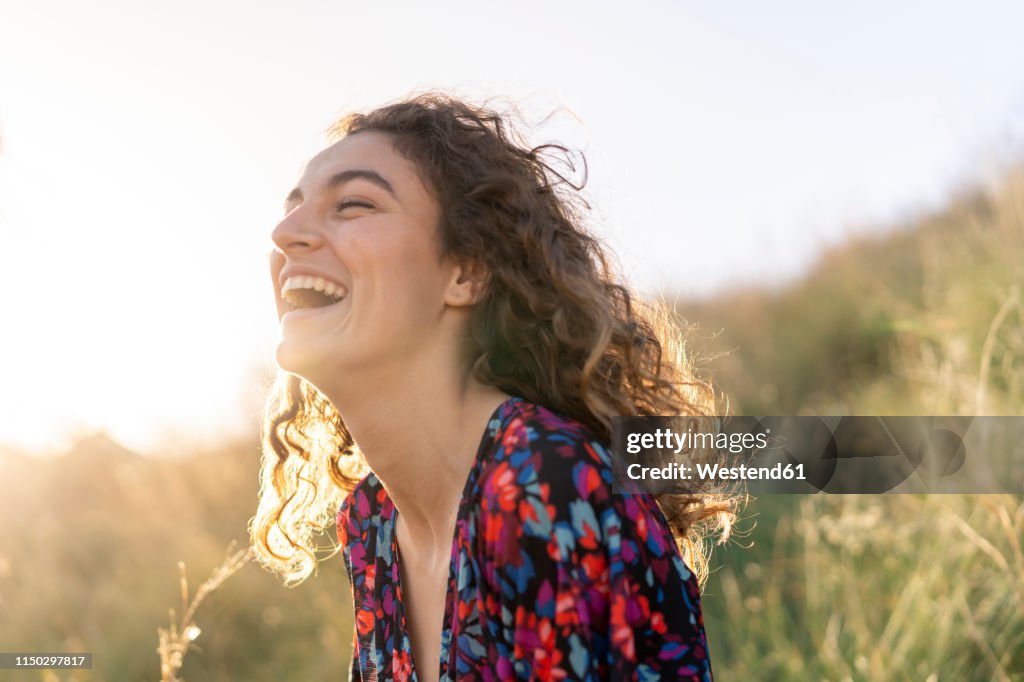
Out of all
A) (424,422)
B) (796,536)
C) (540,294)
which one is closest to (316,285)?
(424,422)

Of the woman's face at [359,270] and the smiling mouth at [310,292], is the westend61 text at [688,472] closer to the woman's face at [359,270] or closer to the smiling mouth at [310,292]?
the woman's face at [359,270]

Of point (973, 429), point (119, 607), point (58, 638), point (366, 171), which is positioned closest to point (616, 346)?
point (366, 171)

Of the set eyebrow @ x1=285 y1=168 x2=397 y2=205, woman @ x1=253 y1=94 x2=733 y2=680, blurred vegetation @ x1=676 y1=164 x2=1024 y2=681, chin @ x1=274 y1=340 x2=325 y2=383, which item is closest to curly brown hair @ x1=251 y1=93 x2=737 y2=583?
woman @ x1=253 y1=94 x2=733 y2=680

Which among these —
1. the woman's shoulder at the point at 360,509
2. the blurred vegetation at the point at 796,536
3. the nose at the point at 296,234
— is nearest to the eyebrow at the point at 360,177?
the nose at the point at 296,234

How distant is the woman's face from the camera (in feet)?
6.93

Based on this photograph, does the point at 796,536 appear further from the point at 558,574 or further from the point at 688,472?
the point at 558,574

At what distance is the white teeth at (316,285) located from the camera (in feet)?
7.14

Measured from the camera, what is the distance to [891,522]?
164 inches

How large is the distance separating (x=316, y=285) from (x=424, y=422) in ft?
1.38

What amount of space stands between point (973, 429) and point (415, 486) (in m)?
2.84

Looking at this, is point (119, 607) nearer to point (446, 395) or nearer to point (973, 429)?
point (446, 395)

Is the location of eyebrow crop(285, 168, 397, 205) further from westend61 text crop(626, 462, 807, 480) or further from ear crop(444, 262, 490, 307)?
westend61 text crop(626, 462, 807, 480)

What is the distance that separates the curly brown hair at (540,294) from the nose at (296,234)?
322 millimetres

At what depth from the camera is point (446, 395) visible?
2.21 meters
